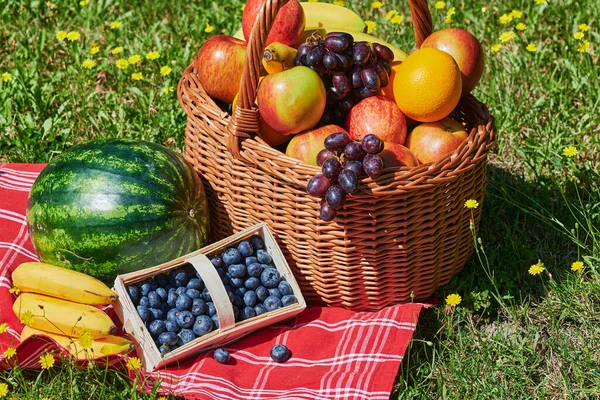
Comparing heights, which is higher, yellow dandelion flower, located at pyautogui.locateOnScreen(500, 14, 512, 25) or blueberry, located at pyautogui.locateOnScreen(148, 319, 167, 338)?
yellow dandelion flower, located at pyautogui.locateOnScreen(500, 14, 512, 25)

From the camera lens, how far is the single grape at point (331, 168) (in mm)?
2646

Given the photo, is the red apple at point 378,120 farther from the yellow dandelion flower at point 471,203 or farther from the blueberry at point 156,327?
the blueberry at point 156,327

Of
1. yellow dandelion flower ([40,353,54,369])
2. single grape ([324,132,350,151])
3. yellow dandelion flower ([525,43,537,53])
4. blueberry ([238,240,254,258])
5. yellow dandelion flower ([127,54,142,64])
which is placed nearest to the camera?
yellow dandelion flower ([40,353,54,369])

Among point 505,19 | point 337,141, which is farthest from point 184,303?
point 505,19

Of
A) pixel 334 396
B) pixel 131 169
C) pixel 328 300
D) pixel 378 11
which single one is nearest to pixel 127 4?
pixel 378 11

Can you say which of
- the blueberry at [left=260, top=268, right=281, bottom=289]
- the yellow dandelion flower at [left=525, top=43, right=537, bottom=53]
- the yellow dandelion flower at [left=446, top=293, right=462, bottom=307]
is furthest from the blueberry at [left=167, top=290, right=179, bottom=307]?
the yellow dandelion flower at [left=525, top=43, right=537, bottom=53]

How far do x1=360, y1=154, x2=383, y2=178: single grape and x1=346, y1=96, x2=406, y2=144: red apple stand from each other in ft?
0.75

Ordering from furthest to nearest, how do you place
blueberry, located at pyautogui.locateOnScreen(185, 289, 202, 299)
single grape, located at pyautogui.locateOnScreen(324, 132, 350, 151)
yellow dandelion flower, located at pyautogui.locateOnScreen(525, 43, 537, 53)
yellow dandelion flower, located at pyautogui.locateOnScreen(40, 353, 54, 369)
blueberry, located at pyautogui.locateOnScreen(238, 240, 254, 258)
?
1. yellow dandelion flower, located at pyautogui.locateOnScreen(525, 43, 537, 53)
2. blueberry, located at pyautogui.locateOnScreen(238, 240, 254, 258)
3. blueberry, located at pyautogui.locateOnScreen(185, 289, 202, 299)
4. single grape, located at pyautogui.locateOnScreen(324, 132, 350, 151)
5. yellow dandelion flower, located at pyautogui.locateOnScreen(40, 353, 54, 369)

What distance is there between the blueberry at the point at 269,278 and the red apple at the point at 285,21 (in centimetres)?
92

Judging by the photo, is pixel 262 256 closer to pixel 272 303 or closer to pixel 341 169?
pixel 272 303

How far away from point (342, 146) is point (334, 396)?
33.7 inches

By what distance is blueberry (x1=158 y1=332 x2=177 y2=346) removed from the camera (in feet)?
9.19

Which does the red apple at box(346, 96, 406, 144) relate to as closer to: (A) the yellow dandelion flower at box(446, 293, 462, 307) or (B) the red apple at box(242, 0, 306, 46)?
(B) the red apple at box(242, 0, 306, 46)

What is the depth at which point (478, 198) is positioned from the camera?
10.3 ft
